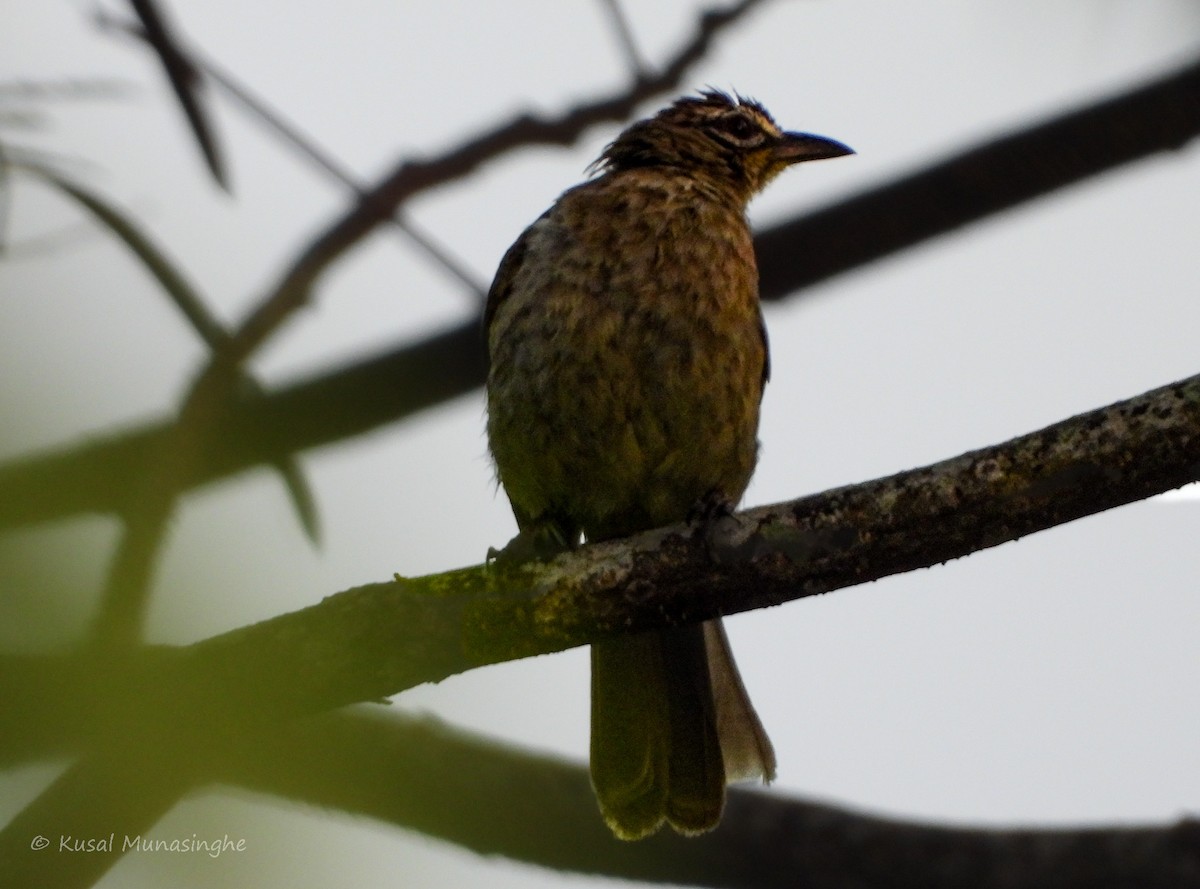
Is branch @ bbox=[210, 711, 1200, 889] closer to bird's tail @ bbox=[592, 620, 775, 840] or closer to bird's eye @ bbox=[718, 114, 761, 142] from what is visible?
bird's tail @ bbox=[592, 620, 775, 840]

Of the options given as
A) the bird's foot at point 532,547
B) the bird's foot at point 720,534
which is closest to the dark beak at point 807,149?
the bird's foot at point 532,547

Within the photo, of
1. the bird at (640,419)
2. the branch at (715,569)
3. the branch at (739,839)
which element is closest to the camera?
the branch at (715,569)

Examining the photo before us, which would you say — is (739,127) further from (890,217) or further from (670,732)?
(670,732)

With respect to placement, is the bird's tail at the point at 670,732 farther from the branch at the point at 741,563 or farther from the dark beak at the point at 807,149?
the dark beak at the point at 807,149

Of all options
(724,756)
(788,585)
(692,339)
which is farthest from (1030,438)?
(724,756)

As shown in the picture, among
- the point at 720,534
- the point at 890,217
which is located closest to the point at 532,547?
the point at 720,534

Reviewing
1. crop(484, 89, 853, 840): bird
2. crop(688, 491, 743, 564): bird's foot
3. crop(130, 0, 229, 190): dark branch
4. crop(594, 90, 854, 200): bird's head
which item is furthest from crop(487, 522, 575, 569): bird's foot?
crop(594, 90, 854, 200): bird's head
